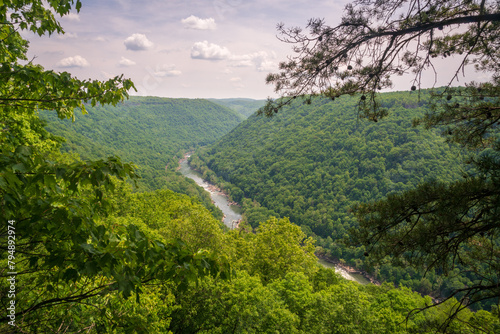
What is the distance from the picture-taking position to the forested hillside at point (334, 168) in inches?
2699

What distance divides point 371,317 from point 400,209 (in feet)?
32.9

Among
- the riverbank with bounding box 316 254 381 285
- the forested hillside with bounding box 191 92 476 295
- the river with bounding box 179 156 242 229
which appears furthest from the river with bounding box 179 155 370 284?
the forested hillside with bounding box 191 92 476 295

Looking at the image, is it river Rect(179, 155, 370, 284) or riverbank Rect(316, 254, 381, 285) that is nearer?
riverbank Rect(316, 254, 381, 285)

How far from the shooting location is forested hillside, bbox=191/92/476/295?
68.6m

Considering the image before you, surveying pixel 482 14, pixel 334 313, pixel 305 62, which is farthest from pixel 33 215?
pixel 334 313

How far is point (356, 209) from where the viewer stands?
523 centimetres

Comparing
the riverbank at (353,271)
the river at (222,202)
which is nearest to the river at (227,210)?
the river at (222,202)

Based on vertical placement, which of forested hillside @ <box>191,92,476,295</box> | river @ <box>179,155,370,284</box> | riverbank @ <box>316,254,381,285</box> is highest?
forested hillside @ <box>191,92,476,295</box>

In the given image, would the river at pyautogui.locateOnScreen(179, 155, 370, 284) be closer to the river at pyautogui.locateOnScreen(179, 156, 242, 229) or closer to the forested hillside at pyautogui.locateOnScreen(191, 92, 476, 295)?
the river at pyautogui.locateOnScreen(179, 156, 242, 229)

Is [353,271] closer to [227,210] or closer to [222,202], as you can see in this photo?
[227,210]

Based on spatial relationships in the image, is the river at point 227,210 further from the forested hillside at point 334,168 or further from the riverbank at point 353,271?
the forested hillside at point 334,168

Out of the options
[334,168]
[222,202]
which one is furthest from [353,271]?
[222,202]

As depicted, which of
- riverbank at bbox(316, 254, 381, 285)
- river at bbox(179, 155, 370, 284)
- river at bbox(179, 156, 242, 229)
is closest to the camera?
riverbank at bbox(316, 254, 381, 285)

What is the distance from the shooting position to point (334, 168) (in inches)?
3580
